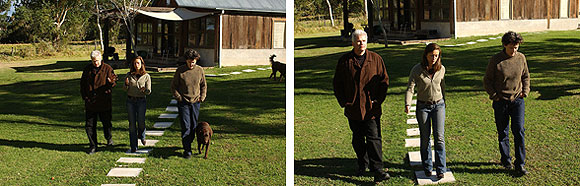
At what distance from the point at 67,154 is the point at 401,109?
166 inches

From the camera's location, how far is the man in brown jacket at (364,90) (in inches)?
177

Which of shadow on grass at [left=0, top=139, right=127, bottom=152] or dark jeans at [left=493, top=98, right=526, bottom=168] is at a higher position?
dark jeans at [left=493, top=98, right=526, bottom=168]

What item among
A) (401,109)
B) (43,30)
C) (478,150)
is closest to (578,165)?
(478,150)

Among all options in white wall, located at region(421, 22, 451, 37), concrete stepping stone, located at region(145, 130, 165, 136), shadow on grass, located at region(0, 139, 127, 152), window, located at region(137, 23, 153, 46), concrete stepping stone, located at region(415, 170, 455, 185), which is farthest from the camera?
white wall, located at region(421, 22, 451, 37)

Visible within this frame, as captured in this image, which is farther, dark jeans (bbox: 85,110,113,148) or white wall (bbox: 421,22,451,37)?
white wall (bbox: 421,22,451,37)

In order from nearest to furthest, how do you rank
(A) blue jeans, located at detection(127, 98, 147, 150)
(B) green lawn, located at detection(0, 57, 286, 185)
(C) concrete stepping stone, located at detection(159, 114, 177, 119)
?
(B) green lawn, located at detection(0, 57, 286, 185), (A) blue jeans, located at detection(127, 98, 147, 150), (C) concrete stepping stone, located at detection(159, 114, 177, 119)

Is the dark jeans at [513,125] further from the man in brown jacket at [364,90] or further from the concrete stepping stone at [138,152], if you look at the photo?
the concrete stepping stone at [138,152]

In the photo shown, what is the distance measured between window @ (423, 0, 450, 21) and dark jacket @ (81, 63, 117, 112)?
10775mm

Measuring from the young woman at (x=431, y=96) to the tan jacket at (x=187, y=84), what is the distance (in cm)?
239

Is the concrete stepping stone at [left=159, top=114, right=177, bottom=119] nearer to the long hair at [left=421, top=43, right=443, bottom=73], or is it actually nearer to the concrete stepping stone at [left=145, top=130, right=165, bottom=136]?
the concrete stepping stone at [left=145, top=130, right=165, bottom=136]

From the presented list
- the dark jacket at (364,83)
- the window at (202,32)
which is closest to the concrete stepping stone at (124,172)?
the dark jacket at (364,83)

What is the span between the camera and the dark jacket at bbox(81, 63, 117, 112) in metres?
6.25

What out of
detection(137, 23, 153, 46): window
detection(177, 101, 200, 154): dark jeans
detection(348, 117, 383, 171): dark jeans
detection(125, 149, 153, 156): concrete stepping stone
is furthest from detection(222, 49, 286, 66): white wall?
detection(348, 117, 383, 171): dark jeans

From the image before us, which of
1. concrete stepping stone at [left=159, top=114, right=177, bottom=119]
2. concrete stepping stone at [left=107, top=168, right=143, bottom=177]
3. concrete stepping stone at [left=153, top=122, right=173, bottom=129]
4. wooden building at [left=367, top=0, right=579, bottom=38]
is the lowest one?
concrete stepping stone at [left=107, top=168, right=143, bottom=177]
